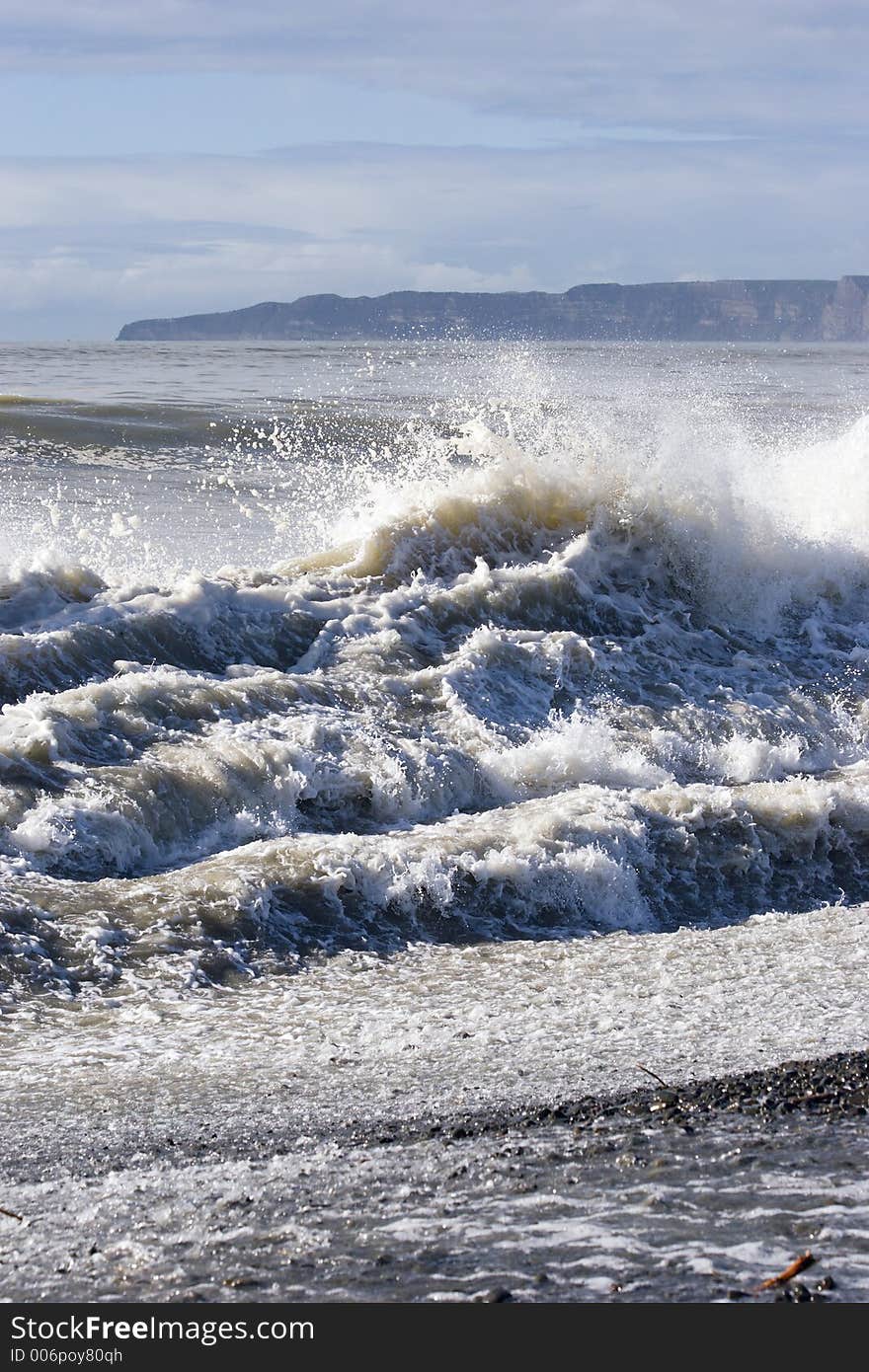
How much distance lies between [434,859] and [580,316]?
94264 mm

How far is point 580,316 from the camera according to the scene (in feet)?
319

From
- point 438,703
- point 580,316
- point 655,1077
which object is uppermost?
point 580,316

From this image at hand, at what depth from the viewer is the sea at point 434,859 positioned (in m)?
4.09

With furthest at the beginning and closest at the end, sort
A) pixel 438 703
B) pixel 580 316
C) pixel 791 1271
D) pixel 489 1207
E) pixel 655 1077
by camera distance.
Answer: pixel 580 316, pixel 438 703, pixel 655 1077, pixel 489 1207, pixel 791 1271

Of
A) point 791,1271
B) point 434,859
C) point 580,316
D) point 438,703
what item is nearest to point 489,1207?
point 791,1271

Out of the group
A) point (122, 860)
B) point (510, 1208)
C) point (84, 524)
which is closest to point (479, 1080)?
point (510, 1208)

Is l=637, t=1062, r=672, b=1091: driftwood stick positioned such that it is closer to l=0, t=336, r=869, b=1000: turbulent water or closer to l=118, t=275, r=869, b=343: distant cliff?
l=0, t=336, r=869, b=1000: turbulent water

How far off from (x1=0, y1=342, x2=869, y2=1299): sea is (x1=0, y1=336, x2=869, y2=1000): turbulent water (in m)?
0.03

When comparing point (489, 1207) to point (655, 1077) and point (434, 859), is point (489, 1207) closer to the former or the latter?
point (655, 1077)

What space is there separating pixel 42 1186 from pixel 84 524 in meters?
12.3

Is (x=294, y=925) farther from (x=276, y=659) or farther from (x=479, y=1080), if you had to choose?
(x=276, y=659)

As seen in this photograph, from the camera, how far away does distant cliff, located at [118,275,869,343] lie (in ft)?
Answer: 309

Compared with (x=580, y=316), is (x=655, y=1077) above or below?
below

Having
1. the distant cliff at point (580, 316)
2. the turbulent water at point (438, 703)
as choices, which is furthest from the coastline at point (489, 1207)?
the distant cliff at point (580, 316)
